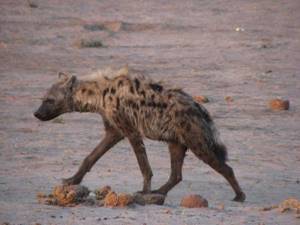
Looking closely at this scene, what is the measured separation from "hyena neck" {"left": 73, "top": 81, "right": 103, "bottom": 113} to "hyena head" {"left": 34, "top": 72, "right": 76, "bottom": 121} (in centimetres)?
5

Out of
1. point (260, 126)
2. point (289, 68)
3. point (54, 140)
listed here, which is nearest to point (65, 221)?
point (54, 140)

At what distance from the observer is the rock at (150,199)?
7688 millimetres

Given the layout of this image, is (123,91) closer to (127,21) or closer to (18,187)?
(18,187)

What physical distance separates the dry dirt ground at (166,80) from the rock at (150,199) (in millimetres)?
110

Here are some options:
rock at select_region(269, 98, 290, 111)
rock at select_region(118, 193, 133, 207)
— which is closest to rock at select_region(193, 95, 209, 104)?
rock at select_region(269, 98, 290, 111)

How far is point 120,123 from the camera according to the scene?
8562mm

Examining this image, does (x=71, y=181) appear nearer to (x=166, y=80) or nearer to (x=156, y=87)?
(x=156, y=87)

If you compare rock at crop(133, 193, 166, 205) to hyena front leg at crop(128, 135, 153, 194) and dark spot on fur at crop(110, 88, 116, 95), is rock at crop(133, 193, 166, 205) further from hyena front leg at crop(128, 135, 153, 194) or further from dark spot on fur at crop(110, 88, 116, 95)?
dark spot on fur at crop(110, 88, 116, 95)

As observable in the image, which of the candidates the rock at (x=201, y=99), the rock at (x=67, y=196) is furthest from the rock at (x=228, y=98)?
the rock at (x=67, y=196)

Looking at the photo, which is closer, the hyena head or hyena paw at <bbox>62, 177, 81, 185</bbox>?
hyena paw at <bbox>62, 177, 81, 185</bbox>

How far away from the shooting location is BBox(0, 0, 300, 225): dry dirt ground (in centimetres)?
815

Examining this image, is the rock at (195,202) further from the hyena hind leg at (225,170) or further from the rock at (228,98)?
the rock at (228,98)

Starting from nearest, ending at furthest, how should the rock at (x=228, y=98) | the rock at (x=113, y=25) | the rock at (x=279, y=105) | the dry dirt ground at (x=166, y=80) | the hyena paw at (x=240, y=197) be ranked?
the dry dirt ground at (x=166, y=80), the hyena paw at (x=240, y=197), the rock at (x=279, y=105), the rock at (x=228, y=98), the rock at (x=113, y=25)

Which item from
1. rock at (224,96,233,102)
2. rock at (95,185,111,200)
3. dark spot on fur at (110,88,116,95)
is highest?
dark spot on fur at (110,88,116,95)
